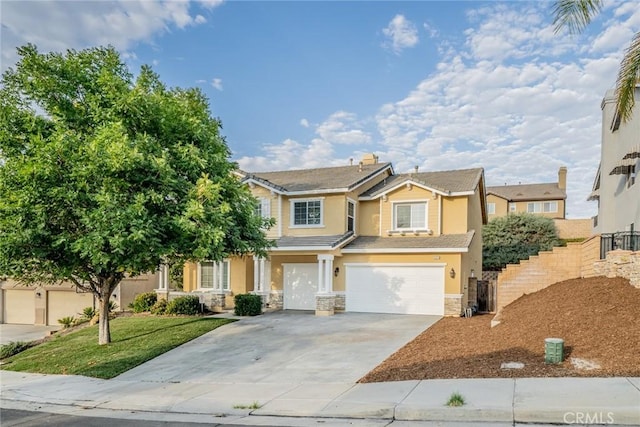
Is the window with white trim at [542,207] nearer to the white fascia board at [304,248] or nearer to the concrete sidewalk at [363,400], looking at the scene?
the white fascia board at [304,248]

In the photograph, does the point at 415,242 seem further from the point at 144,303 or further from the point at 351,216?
the point at 144,303

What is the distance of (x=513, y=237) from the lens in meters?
32.9

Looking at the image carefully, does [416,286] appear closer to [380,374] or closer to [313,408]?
[380,374]

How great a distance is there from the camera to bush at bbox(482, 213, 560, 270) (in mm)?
31719

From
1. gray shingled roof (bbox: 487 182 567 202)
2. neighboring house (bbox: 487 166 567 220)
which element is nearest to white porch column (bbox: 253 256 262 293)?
neighboring house (bbox: 487 166 567 220)

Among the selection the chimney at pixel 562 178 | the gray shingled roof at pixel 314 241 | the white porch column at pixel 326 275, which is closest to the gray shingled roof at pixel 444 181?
the gray shingled roof at pixel 314 241

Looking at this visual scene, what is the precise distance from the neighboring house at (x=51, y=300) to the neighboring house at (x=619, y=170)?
23.2 metres

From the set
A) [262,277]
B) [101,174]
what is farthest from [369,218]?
[101,174]

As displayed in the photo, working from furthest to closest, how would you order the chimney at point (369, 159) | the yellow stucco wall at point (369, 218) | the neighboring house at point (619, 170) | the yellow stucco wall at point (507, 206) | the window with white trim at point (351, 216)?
the yellow stucco wall at point (507, 206)
the chimney at point (369, 159)
the yellow stucco wall at point (369, 218)
the window with white trim at point (351, 216)
the neighboring house at point (619, 170)

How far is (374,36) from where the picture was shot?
15.1m

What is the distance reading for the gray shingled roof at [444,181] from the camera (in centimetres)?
2034

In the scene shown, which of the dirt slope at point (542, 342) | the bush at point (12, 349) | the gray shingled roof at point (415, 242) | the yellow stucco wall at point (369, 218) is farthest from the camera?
the yellow stucco wall at point (369, 218)

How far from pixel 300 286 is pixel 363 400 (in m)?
13.5

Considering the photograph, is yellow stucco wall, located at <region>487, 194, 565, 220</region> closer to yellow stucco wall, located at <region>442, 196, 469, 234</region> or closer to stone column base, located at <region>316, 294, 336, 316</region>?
yellow stucco wall, located at <region>442, 196, 469, 234</region>
